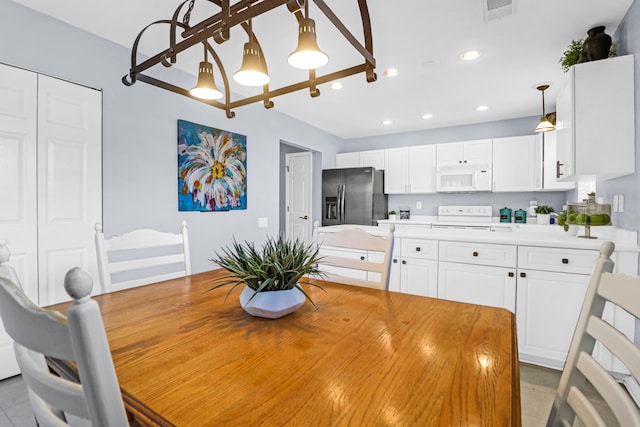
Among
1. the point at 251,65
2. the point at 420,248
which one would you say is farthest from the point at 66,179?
the point at 420,248

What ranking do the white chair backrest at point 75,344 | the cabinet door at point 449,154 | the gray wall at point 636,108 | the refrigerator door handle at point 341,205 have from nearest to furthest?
the white chair backrest at point 75,344
the gray wall at point 636,108
the cabinet door at point 449,154
the refrigerator door handle at point 341,205

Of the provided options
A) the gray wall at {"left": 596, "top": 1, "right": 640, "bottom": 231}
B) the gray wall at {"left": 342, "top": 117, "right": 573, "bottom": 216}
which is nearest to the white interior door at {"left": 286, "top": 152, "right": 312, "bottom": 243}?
the gray wall at {"left": 342, "top": 117, "right": 573, "bottom": 216}

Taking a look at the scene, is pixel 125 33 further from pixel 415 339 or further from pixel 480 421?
pixel 480 421

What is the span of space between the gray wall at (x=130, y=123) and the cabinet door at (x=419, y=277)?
190 centimetres

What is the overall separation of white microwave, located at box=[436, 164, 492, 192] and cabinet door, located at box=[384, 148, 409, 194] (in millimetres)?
545

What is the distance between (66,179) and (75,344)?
248 cm

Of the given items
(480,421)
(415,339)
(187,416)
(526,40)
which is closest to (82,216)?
(187,416)

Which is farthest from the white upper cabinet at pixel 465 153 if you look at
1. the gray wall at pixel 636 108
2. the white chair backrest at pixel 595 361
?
the white chair backrest at pixel 595 361

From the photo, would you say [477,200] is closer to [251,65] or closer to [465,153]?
[465,153]

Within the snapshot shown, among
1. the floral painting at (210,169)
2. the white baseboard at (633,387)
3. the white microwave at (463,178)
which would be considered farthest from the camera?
the white microwave at (463,178)

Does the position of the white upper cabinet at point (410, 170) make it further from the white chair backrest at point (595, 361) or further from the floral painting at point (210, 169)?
the white chair backrest at point (595, 361)

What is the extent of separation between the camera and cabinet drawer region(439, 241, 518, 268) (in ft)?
7.70

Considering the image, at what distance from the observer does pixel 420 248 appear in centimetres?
269

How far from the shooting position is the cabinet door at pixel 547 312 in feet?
7.09
